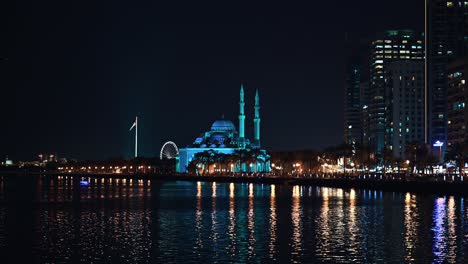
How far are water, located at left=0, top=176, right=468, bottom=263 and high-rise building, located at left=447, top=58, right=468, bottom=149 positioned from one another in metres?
87.1

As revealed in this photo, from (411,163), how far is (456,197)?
2669 inches

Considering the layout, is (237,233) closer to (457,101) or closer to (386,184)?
(386,184)

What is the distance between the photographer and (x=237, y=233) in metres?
58.0

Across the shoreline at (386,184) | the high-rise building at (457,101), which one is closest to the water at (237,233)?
the shoreline at (386,184)

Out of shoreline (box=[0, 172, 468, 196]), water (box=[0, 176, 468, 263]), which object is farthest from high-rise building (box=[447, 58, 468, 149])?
water (box=[0, 176, 468, 263])

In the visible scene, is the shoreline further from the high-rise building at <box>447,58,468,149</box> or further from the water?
the high-rise building at <box>447,58,468,149</box>

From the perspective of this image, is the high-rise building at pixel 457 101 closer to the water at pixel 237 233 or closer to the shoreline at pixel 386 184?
the shoreline at pixel 386 184

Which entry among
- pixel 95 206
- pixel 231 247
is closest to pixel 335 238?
pixel 231 247

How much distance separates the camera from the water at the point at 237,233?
153ft

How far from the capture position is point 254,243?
51938mm

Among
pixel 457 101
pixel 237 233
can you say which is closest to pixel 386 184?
pixel 457 101

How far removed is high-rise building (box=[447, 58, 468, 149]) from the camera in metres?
172

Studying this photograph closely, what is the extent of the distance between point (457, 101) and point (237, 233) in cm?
13001

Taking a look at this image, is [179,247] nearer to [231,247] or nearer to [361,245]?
[231,247]
